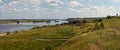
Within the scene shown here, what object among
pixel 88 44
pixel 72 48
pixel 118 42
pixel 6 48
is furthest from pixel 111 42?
pixel 6 48

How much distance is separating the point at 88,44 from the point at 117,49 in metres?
4.34

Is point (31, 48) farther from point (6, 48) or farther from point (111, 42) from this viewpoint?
point (111, 42)

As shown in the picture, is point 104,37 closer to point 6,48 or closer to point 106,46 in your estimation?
point 106,46

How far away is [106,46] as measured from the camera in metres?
33.9

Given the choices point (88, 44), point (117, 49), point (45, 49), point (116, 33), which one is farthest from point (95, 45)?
point (45, 49)

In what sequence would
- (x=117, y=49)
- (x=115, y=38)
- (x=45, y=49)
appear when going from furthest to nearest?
(x=45, y=49), (x=115, y=38), (x=117, y=49)

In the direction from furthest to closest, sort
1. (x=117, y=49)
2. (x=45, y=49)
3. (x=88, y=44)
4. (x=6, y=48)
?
(x=6, y=48) < (x=45, y=49) < (x=88, y=44) < (x=117, y=49)

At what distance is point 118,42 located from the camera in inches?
1387

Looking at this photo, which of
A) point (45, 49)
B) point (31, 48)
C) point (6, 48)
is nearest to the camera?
point (45, 49)

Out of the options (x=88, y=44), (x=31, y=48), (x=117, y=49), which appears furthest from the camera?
(x=31, y=48)

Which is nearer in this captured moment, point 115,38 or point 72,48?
point 72,48

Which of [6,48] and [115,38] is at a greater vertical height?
[115,38]

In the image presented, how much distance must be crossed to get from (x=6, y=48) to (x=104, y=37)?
35561 millimetres

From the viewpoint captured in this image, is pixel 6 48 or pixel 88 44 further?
pixel 6 48
